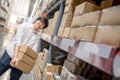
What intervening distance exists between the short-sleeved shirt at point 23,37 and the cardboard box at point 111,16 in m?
1.83

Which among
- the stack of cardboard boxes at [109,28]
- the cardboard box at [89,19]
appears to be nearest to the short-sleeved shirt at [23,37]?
the cardboard box at [89,19]

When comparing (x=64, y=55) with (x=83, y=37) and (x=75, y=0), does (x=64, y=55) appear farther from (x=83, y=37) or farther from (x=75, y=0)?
(x=83, y=37)

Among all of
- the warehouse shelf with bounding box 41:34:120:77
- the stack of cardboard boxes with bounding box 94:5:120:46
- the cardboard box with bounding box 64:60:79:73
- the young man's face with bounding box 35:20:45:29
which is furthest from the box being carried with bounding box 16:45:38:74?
the stack of cardboard boxes with bounding box 94:5:120:46

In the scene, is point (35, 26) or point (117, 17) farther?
point (35, 26)

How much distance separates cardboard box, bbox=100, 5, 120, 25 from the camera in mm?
1462

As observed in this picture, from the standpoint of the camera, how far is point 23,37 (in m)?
3.41

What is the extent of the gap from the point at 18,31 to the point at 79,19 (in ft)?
4.27

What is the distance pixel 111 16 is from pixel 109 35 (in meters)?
0.15

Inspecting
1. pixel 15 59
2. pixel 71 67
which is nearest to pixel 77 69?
pixel 71 67

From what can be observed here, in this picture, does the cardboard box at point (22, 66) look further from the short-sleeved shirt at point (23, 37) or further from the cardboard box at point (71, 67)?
the cardboard box at point (71, 67)

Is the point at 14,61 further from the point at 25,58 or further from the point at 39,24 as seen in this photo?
the point at 39,24

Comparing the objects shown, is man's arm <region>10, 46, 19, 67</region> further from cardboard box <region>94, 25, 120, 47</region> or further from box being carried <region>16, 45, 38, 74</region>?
cardboard box <region>94, 25, 120, 47</region>

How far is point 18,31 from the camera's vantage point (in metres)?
3.32

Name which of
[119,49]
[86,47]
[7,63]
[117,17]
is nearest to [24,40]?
[7,63]
